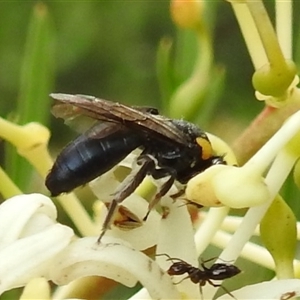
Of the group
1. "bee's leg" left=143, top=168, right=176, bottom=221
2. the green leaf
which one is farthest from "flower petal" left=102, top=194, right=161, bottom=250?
the green leaf

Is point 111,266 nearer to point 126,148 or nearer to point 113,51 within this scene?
point 126,148

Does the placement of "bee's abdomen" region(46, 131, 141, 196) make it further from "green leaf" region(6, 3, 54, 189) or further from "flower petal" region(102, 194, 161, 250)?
"green leaf" region(6, 3, 54, 189)

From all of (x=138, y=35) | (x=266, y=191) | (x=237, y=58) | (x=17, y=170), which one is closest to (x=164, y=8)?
(x=138, y=35)

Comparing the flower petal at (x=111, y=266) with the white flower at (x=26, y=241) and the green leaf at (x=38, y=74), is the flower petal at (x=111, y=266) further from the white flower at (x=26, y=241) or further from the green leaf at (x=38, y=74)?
the green leaf at (x=38, y=74)

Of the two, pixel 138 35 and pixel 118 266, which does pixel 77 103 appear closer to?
pixel 118 266

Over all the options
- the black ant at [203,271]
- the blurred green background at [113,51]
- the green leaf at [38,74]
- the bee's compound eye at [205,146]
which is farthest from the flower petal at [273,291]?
the blurred green background at [113,51]

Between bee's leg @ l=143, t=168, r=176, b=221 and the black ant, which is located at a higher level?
bee's leg @ l=143, t=168, r=176, b=221

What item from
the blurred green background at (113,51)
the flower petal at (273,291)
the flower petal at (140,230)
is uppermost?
the flower petal at (140,230)
